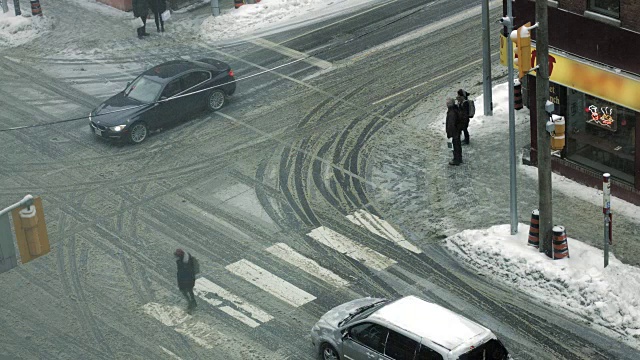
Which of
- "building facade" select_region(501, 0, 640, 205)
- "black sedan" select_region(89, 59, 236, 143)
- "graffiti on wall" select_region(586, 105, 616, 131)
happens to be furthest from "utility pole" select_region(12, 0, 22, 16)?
"graffiti on wall" select_region(586, 105, 616, 131)

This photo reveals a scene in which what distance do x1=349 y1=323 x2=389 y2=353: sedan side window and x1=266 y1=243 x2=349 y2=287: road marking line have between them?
366 centimetres

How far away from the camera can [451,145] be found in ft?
90.5

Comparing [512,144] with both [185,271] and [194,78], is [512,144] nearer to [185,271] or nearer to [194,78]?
[185,271]

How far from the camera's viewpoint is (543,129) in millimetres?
21500

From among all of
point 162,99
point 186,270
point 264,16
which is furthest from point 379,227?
point 264,16

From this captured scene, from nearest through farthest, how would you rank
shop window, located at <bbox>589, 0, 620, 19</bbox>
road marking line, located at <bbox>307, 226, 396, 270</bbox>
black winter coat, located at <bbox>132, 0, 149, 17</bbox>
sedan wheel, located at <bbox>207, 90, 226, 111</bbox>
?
road marking line, located at <bbox>307, 226, 396, 270</bbox>
shop window, located at <bbox>589, 0, 620, 19</bbox>
sedan wheel, located at <bbox>207, 90, 226, 111</bbox>
black winter coat, located at <bbox>132, 0, 149, 17</bbox>

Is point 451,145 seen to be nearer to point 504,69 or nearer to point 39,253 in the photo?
point 504,69

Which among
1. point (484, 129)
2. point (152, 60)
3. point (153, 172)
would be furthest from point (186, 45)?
point (484, 129)

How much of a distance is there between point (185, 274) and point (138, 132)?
9890 millimetres

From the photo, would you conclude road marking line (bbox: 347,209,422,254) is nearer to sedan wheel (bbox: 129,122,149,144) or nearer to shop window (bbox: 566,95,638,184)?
shop window (bbox: 566,95,638,184)

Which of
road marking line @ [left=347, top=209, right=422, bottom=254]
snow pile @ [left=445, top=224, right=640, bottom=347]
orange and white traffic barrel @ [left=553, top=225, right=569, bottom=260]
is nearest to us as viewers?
snow pile @ [left=445, top=224, right=640, bottom=347]

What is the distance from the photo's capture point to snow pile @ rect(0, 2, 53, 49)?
3841 cm

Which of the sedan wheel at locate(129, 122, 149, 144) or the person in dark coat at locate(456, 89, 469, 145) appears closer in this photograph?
the person in dark coat at locate(456, 89, 469, 145)

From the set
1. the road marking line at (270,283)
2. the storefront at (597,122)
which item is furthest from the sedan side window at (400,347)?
the storefront at (597,122)
